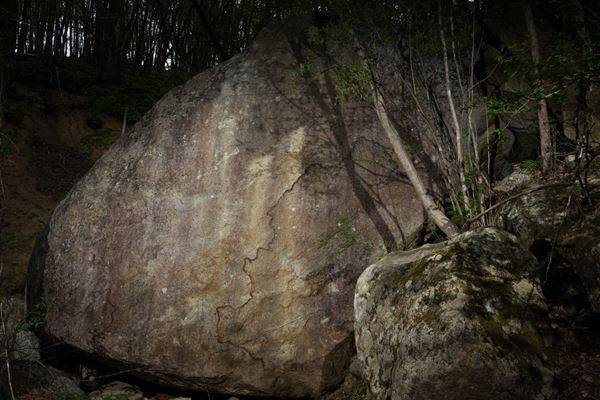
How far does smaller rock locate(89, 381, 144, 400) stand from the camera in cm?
400

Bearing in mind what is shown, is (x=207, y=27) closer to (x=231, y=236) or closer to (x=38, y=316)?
(x=231, y=236)

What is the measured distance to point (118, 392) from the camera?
414 cm

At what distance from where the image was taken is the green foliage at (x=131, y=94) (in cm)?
852

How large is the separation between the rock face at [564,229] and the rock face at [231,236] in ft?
3.68

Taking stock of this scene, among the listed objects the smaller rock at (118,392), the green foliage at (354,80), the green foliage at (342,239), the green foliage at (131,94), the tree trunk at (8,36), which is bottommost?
the smaller rock at (118,392)

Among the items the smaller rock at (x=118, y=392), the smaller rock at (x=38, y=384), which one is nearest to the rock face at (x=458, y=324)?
the smaller rock at (x=118, y=392)

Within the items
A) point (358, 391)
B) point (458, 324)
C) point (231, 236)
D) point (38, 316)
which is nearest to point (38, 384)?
point (38, 316)

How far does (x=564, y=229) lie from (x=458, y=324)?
54.6 inches

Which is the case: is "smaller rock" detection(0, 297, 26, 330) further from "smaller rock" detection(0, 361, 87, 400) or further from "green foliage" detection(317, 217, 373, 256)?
"green foliage" detection(317, 217, 373, 256)

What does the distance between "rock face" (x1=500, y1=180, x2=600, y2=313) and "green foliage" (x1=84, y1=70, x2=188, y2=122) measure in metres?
7.52

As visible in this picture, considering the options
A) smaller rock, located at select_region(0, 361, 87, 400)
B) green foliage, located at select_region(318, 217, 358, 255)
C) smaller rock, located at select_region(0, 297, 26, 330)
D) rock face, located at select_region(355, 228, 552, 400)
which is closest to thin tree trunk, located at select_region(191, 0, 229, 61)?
green foliage, located at select_region(318, 217, 358, 255)

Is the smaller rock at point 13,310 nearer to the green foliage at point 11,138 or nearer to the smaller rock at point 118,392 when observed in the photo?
the smaller rock at point 118,392

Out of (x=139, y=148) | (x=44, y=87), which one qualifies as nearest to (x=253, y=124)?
(x=139, y=148)

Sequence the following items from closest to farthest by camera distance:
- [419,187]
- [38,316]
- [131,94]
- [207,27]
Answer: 1. [419,187]
2. [38,316]
3. [207,27]
4. [131,94]
